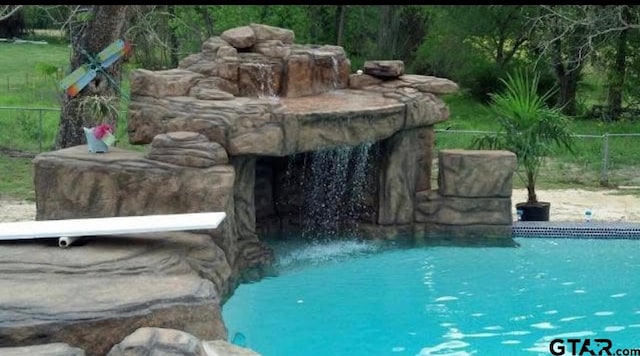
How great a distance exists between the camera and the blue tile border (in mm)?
10016

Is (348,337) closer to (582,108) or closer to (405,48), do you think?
(582,108)

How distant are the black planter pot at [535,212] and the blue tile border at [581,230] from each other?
0.34m

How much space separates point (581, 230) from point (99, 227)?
18.8 feet

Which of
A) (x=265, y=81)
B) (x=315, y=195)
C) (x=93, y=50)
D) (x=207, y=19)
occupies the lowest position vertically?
(x=315, y=195)

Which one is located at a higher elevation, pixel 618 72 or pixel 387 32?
pixel 387 32

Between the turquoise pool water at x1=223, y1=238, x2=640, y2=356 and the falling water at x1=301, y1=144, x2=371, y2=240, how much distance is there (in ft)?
1.32

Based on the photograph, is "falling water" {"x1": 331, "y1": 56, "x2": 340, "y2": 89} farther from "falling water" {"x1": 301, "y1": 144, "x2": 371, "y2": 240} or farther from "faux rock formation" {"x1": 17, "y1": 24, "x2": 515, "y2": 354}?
"falling water" {"x1": 301, "y1": 144, "x2": 371, "y2": 240}

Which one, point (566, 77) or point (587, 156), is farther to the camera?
point (566, 77)

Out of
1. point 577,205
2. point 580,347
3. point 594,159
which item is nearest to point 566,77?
point 594,159

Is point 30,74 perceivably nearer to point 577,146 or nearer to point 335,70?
point 577,146

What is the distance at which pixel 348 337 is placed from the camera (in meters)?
6.80

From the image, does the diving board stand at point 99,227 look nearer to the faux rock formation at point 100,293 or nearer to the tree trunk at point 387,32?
the faux rock formation at point 100,293

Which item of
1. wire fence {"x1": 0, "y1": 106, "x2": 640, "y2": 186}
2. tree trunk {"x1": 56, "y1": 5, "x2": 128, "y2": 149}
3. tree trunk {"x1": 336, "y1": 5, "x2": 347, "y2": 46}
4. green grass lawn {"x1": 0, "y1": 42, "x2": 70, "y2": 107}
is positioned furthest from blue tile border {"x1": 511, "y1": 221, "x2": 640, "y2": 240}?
tree trunk {"x1": 336, "y1": 5, "x2": 347, "y2": 46}

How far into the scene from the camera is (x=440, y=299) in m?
7.90
